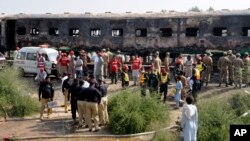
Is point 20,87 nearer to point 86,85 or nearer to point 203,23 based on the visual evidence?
point 86,85

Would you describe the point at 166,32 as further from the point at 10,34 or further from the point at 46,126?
the point at 46,126

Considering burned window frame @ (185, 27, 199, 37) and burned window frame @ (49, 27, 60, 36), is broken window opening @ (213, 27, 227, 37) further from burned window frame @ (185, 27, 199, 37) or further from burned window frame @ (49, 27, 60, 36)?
burned window frame @ (49, 27, 60, 36)

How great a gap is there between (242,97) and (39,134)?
22.1ft

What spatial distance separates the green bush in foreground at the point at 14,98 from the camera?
687 inches

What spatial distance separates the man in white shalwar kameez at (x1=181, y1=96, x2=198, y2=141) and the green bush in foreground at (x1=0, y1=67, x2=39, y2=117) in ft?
26.1

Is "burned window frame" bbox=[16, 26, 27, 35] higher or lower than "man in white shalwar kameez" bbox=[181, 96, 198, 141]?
higher

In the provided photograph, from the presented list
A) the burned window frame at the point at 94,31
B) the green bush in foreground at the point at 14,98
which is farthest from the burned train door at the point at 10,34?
the green bush in foreground at the point at 14,98

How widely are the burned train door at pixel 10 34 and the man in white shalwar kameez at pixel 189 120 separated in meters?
22.4

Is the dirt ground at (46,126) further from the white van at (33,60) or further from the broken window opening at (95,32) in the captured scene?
the broken window opening at (95,32)

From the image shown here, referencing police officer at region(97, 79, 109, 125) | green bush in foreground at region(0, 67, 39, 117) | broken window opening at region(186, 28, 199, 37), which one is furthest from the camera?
broken window opening at region(186, 28, 199, 37)

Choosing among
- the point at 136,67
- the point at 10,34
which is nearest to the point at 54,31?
the point at 10,34

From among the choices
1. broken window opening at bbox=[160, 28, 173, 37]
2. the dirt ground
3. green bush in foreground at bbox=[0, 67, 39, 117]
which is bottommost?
the dirt ground

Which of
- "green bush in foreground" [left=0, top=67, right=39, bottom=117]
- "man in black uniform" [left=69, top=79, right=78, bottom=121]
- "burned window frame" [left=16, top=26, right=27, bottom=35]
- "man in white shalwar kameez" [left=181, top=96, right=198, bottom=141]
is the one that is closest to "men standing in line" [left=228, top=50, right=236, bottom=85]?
"man in black uniform" [left=69, top=79, right=78, bottom=121]

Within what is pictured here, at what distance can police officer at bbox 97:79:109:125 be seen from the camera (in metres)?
14.8
